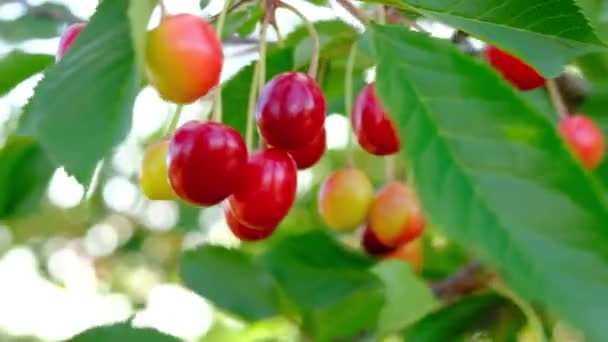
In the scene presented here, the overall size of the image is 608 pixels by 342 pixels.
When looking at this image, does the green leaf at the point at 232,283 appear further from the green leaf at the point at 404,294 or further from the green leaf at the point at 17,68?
the green leaf at the point at 17,68

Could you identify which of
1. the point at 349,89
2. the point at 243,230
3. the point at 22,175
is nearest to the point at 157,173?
the point at 243,230

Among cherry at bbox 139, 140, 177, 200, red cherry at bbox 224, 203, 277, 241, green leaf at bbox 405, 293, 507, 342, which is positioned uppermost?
cherry at bbox 139, 140, 177, 200

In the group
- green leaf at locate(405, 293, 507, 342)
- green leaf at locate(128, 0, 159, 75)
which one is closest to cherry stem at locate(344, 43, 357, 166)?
green leaf at locate(405, 293, 507, 342)

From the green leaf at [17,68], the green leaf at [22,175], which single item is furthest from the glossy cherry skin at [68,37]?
the green leaf at [22,175]

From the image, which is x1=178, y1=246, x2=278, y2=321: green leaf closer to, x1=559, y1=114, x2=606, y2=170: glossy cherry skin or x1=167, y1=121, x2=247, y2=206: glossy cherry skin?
x1=559, y1=114, x2=606, y2=170: glossy cherry skin

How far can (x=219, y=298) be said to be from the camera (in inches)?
72.9

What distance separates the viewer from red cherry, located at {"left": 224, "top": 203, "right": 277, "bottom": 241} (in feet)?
3.51

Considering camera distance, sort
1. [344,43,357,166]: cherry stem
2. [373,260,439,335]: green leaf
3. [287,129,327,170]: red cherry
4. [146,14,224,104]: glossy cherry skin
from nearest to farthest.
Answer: [146,14,224,104]: glossy cherry skin
[287,129,327,170]: red cherry
[344,43,357,166]: cherry stem
[373,260,439,335]: green leaf

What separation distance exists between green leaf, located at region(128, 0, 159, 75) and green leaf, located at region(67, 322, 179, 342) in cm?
35

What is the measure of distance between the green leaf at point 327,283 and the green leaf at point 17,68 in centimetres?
54

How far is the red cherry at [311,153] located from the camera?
1120mm

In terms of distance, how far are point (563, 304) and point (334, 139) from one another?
6.20 ft

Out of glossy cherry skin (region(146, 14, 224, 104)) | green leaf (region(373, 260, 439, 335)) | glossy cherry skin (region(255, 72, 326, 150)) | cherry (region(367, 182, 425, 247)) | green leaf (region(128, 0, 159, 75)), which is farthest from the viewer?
green leaf (region(373, 260, 439, 335))

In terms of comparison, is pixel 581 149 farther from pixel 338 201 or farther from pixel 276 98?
pixel 276 98
